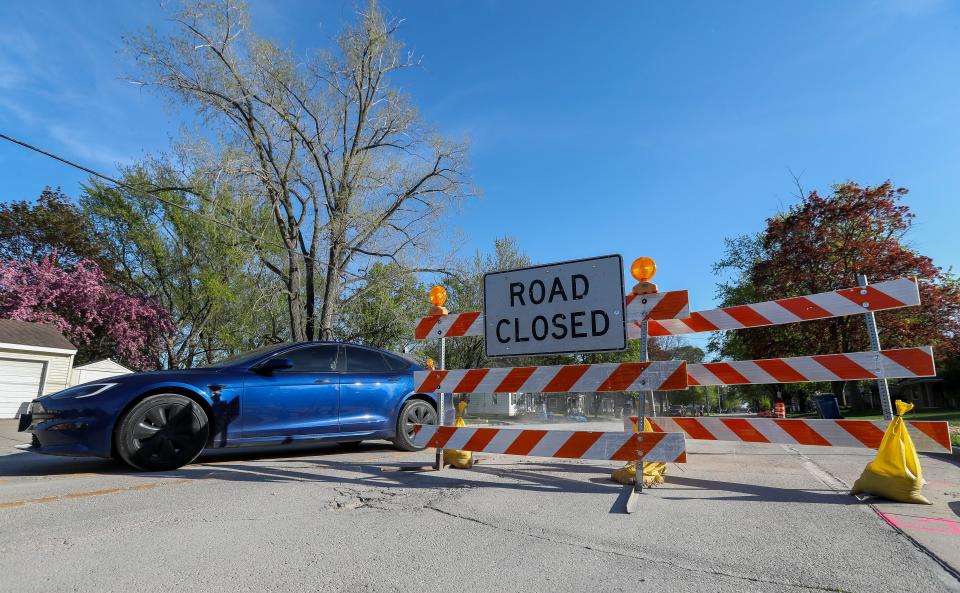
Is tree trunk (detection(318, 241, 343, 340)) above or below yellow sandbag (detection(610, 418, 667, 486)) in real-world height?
above

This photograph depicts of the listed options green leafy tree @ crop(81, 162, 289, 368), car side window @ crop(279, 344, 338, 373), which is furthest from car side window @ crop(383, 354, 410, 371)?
green leafy tree @ crop(81, 162, 289, 368)

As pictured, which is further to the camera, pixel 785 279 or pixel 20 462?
pixel 785 279

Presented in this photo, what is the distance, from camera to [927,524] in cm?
336

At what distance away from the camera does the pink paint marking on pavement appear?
10.6ft

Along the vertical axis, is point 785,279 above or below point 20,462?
above

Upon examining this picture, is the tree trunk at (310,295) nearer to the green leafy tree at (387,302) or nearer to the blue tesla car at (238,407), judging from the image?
the green leafy tree at (387,302)

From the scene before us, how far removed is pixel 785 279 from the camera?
2433 centimetres

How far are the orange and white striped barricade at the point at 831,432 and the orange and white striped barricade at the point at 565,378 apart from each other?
1.64 feet

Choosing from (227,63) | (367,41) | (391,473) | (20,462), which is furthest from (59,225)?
(391,473)

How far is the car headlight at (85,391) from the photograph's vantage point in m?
5.04

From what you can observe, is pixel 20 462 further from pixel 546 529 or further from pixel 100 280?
pixel 100 280

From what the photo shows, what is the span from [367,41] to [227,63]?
5513 mm

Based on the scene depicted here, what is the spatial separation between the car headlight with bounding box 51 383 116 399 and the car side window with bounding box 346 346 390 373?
8.11 ft

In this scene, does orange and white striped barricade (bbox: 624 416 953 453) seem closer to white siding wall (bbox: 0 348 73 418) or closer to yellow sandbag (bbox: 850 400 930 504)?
yellow sandbag (bbox: 850 400 930 504)
